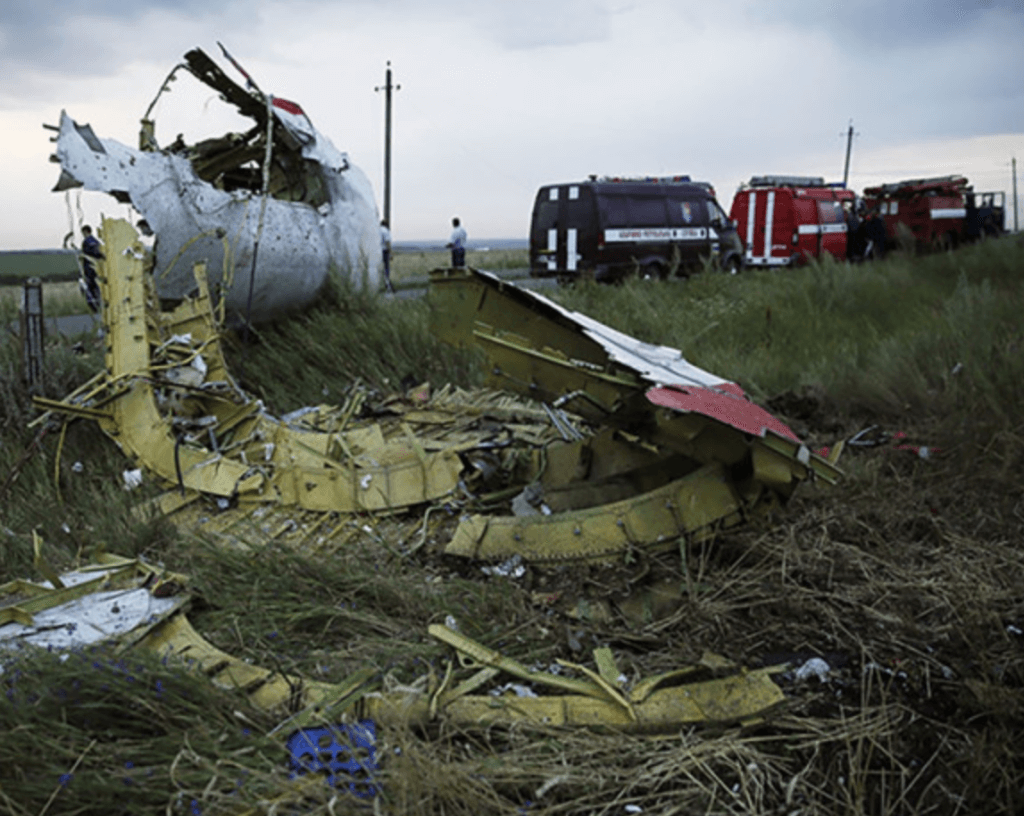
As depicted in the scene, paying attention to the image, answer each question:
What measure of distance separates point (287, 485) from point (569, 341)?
1.75 metres

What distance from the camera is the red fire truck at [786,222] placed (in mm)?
18688

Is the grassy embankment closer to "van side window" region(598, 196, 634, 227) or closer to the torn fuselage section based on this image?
the torn fuselage section

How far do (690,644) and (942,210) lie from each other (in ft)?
70.4

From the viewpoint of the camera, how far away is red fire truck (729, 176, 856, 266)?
1869 centimetres

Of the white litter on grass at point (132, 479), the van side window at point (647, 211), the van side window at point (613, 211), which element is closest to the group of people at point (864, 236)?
the van side window at point (647, 211)

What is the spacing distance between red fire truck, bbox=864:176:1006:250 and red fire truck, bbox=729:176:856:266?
231 cm

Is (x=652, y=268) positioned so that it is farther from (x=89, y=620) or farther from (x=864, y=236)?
(x=89, y=620)

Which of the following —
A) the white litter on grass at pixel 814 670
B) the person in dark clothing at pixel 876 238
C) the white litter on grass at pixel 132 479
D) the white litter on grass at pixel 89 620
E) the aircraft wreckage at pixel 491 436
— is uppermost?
the person in dark clothing at pixel 876 238

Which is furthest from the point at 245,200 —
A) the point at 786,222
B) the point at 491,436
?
the point at 786,222

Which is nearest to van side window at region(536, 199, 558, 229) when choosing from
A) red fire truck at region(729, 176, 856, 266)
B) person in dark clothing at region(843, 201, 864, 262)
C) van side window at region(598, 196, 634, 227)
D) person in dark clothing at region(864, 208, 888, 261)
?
van side window at region(598, 196, 634, 227)

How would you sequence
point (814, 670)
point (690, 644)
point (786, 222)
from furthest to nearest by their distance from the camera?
point (786, 222), point (690, 644), point (814, 670)

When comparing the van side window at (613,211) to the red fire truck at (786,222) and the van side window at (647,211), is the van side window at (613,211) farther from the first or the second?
the red fire truck at (786,222)

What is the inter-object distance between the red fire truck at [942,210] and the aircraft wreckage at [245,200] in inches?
662

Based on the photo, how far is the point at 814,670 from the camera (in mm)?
3049
